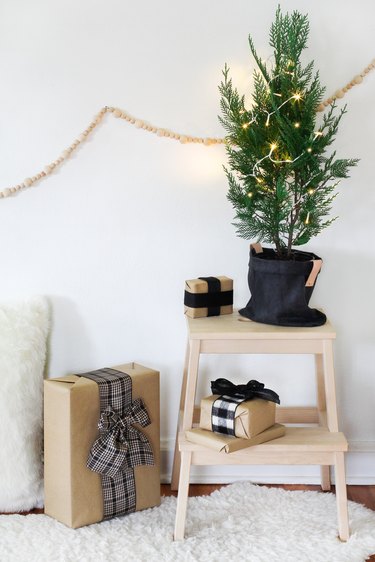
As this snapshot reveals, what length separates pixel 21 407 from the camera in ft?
7.81

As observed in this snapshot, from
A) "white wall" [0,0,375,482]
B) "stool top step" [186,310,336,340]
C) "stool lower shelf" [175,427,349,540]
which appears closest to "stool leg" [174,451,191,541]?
"stool lower shelf" [175,427,349,540]

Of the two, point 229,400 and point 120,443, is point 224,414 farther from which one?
point 120,443

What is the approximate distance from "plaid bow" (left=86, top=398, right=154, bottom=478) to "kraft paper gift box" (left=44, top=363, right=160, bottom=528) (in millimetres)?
25

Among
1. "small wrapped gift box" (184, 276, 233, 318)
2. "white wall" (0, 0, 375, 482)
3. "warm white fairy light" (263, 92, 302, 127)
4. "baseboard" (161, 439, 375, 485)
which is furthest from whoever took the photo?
"baseboard" (161, 439, 375, 485)

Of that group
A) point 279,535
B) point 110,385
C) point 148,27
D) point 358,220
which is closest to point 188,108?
point 148,27

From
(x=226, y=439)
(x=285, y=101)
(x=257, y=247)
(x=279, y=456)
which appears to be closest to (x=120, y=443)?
(x=226, y=439)

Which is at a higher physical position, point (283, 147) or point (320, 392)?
point (283, 147)

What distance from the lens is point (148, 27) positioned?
2.45 meters

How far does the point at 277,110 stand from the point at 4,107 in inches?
35.2

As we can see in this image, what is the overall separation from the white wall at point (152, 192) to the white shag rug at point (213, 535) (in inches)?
9.2

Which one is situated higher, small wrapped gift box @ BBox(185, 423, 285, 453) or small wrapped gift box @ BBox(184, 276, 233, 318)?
small wrapped gift box @ BBox(184, 276, 233, 318)

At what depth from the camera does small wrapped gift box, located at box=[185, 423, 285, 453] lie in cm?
210

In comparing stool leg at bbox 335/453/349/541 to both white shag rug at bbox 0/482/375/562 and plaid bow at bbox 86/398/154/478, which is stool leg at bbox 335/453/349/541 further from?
plaid bow at bbox 86/398/154/478

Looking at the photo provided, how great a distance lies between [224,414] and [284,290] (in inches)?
15.7
